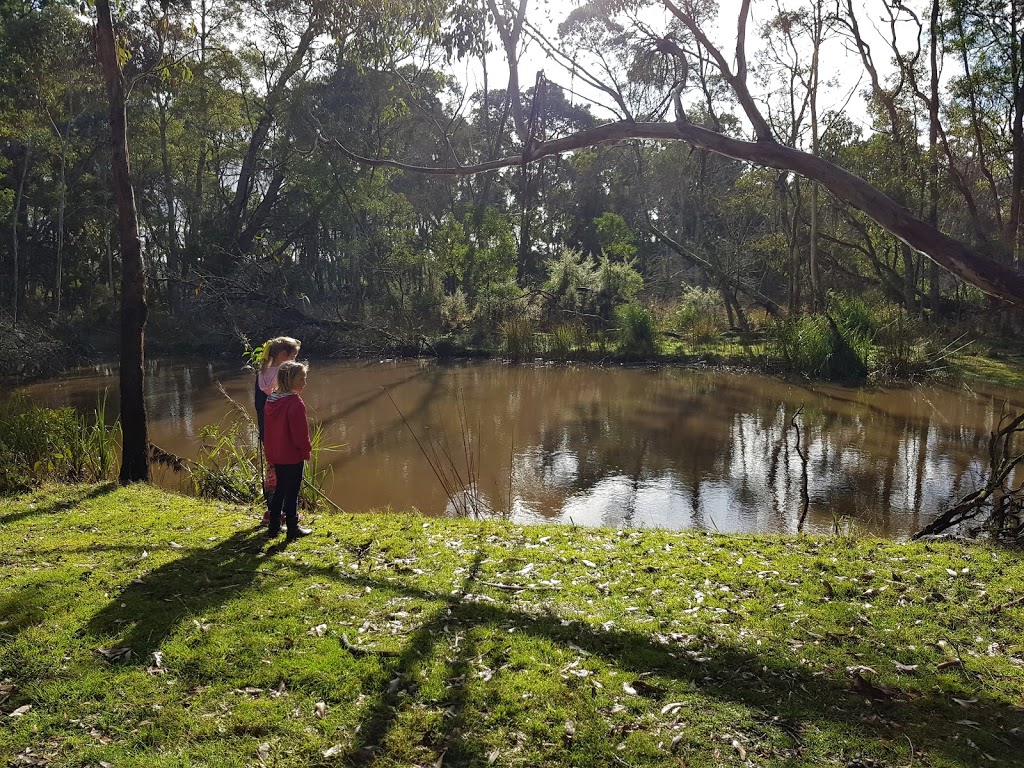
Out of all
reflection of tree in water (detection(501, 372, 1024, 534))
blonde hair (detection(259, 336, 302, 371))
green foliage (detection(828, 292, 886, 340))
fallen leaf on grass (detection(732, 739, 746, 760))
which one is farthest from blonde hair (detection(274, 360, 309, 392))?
green foliage (detection(828, 292, 886, 340))

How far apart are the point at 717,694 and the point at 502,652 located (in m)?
1.08

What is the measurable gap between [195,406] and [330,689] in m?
13.3

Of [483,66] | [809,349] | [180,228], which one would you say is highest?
[483,66]

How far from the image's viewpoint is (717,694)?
3287 mm

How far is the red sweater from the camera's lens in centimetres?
524

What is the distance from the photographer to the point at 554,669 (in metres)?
3.48

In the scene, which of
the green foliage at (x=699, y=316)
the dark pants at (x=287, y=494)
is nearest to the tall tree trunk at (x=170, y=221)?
the green foliage at (x=699, y=316)

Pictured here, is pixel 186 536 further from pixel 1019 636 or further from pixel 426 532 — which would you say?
pixel 1019 636

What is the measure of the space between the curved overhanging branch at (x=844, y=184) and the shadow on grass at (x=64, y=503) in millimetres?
4745

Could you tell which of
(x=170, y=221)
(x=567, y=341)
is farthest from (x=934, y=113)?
(x=170, y=221)

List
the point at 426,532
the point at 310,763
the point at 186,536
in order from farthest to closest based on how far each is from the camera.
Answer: the point at 426,532
the point at 186,536
the point at 310,763

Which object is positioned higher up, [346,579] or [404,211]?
[404,211]

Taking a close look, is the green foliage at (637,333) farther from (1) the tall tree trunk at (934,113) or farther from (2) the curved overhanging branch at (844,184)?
(2) the curved overhanging branch at (844,184)

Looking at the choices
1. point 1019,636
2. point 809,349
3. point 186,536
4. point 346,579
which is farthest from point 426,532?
point 809,349
